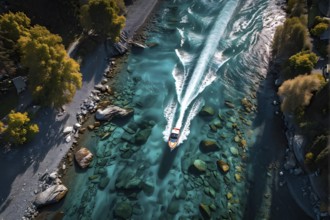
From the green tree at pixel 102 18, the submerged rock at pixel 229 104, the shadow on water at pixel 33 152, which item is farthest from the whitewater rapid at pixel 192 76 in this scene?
the shadow on water at pixel 33 152

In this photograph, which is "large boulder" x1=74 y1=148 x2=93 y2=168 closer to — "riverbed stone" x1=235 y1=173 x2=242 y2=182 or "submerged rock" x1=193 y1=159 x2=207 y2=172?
"submerged rock" x1=193 y1=159 x2=207 y2=172

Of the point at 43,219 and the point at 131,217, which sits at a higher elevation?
the point at 43,219

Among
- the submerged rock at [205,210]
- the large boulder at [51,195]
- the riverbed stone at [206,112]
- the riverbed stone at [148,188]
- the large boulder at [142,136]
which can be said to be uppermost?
the large boulder at [51,195]

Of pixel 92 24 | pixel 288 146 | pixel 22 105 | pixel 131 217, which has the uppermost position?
pixel 92 24

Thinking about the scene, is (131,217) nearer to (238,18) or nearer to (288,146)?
(288,146)

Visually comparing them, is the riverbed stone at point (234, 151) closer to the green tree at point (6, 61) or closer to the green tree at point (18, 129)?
the green tree at point (18, 129)

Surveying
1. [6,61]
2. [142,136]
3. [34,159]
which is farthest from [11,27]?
[142,136]

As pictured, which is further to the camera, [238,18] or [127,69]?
[238,18]

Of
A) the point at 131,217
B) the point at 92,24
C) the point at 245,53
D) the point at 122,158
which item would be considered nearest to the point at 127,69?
the point at 92,24
